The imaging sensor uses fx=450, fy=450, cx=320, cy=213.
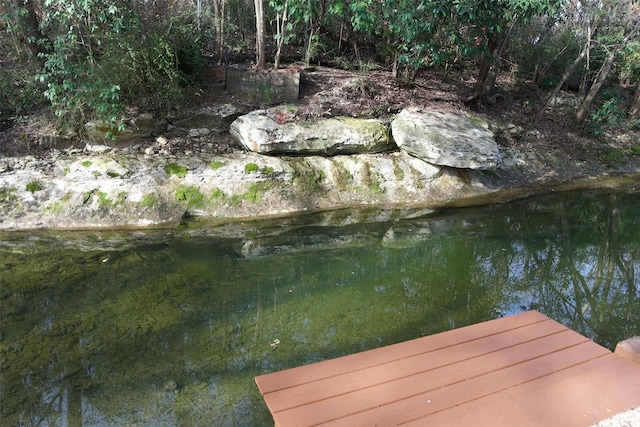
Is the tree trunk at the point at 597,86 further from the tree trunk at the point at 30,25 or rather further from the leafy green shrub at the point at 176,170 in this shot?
the tree trunk at the point at 30,25

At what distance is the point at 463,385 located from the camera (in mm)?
2416

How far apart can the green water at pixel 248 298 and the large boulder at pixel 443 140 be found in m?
0.89

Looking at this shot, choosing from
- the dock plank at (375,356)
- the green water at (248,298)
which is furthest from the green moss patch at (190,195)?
the dock plank at (375,356)

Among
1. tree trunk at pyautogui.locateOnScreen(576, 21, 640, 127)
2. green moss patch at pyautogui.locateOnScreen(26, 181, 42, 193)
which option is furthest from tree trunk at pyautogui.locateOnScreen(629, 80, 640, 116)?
green moss patch at pyautogui.locateOnScreen(26, 181, 42, 193)

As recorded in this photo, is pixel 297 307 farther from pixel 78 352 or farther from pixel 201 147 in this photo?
pixel 201 147

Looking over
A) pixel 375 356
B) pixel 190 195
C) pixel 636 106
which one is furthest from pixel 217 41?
pixel 636 106

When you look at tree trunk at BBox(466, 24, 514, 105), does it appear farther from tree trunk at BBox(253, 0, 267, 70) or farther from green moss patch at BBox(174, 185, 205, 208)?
green moss patch at BBox(174, 185, 205, 208)

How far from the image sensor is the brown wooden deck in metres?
2.21

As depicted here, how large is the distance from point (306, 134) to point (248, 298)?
3.34 metres

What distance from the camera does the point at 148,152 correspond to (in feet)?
21.3

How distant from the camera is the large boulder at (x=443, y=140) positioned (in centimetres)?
692

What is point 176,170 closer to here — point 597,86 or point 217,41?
point 217,41

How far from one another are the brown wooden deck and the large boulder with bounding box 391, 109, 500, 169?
14.4ft

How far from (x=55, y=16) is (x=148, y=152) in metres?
2.01
